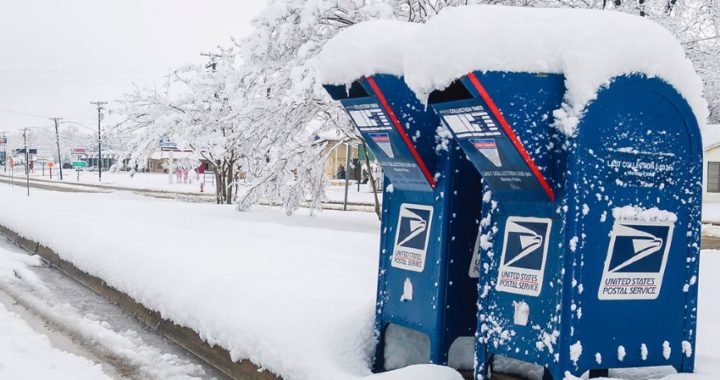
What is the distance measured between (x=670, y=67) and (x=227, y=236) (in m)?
10.1

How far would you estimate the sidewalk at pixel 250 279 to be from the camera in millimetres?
5246

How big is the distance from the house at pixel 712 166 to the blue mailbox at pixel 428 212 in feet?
109

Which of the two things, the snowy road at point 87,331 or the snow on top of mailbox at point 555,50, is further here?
the snowy road at point 87,331

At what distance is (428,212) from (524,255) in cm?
83

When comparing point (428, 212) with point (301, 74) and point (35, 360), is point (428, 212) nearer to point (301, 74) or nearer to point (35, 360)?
point (35, 360)

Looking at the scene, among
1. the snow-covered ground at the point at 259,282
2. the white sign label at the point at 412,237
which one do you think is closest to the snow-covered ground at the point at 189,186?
the snow-covered ground at the point at 259,282

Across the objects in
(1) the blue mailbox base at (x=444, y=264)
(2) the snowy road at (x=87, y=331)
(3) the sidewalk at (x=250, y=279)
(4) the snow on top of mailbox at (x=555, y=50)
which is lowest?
(2) the snowy road at (x=87, y=331)

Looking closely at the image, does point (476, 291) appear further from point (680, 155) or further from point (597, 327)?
point (680, 155)

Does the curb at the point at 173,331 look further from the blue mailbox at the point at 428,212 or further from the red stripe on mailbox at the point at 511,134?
the red stripe on mailbox at the point at 511,134

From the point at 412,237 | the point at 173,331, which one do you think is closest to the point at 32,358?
the point at 173,331

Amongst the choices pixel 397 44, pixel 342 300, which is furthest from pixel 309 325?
pixel 397 44

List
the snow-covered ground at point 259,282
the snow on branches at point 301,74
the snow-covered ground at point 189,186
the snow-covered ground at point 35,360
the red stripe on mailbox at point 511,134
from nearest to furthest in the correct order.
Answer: the red stripe on mailbox at point 511,134, the snow-covered ground at point 259,282, the snow-covered ground at point 35,360, the snow on branches at point 301,74, the snow-covered ground at point 189,186

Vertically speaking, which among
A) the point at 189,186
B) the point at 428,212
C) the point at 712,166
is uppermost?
the point at 428,212

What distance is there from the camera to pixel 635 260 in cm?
405
